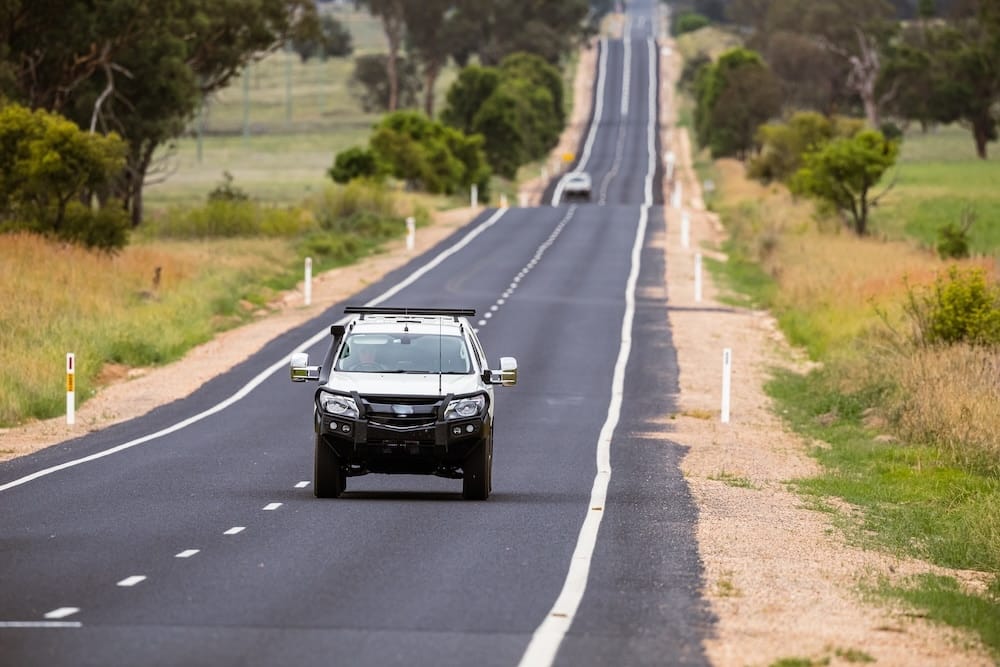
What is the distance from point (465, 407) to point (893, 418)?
10.8m

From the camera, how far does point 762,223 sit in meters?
62.8

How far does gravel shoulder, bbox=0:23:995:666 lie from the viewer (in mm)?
10781

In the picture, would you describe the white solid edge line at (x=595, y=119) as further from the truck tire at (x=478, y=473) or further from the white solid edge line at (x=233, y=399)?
the truck tire at (x=478, y=473)

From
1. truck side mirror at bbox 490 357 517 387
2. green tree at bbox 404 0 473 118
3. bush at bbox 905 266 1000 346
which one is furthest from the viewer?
green tree at bbox 404 0 473 118

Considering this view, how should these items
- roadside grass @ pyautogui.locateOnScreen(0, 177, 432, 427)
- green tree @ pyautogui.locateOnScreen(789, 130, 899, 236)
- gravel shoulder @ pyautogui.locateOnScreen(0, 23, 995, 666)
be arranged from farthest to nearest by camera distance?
green tree @ pyautogui.locateOnScreen(789, 130, 899, 236) → roadside grass @ pyautogui.locateOnScreen(0, 177, 432, 427) → gravel shoulder @ pyautogui.locateOnScreen(0, 23, 995, 666)

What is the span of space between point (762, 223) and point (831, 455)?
1575 inches

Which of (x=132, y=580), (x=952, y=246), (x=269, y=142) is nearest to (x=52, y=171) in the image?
(x=952, y=246)

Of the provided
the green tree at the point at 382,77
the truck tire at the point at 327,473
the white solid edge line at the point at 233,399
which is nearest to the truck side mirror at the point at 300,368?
the truck tire at the point at 327,473

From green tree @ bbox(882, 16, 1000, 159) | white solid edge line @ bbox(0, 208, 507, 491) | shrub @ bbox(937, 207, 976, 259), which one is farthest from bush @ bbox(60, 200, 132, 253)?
green tree @ bbox(882, 16, 1000, 159)

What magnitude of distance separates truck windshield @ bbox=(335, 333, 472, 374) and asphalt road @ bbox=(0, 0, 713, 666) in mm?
1365

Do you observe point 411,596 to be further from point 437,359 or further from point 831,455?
point 831,455

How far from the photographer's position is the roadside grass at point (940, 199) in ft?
210

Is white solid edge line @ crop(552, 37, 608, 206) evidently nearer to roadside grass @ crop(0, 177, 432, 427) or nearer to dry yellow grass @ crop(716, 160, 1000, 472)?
dry yellow grass @ crop(716, 160, 1000, 472)

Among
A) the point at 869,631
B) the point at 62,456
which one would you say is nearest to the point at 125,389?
the point at 62,456
